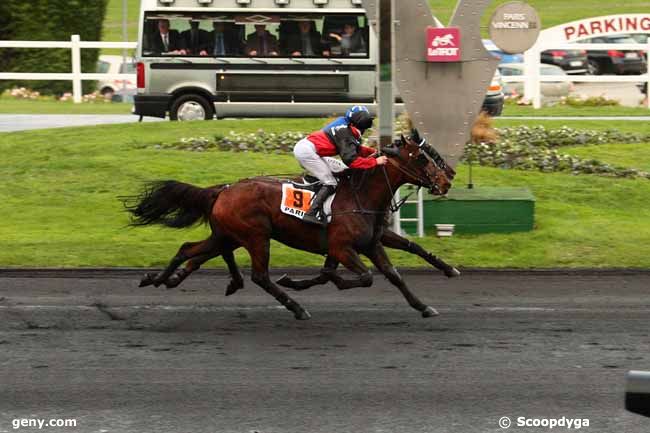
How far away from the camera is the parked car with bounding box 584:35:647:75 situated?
39.5 m

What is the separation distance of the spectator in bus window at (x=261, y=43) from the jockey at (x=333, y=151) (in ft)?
41.7

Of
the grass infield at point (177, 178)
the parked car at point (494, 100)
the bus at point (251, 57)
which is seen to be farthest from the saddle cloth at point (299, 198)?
the bus at point (251, 57)

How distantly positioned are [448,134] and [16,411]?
8.49 m

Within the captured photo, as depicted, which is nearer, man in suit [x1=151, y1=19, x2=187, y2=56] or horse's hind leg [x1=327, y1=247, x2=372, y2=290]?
horse's hind leg [x1=327, y1=247, x2=372, y2=290]

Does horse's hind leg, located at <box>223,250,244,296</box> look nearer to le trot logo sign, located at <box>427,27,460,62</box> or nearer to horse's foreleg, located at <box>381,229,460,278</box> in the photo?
horse's foreleg, located at <box>381,229,460,278</box>

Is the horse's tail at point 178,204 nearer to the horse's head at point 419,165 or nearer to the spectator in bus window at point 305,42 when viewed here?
the horse's head at point 419,165

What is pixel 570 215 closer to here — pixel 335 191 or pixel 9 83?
pixel 335 191

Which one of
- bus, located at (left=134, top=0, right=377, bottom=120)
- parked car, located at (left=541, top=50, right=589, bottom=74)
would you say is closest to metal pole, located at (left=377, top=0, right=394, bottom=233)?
bus, located at (left=134, top=0, right=377, bottom=120)

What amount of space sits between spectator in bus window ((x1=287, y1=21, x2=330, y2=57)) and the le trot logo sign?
865 cm

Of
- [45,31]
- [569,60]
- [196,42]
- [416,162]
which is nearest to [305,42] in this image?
[196,42]

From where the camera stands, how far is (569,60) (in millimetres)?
39094

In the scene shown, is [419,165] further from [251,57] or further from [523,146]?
[251,57]

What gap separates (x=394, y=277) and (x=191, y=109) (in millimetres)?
13756

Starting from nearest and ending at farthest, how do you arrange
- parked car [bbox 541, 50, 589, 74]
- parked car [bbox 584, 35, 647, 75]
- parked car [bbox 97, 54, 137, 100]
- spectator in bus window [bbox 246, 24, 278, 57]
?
1. spectator in bus window [bbox 246, 24, 278, 57]
2. parked car [bbox 97, 54, 137, 100]
3. parked car [bbox 541, 50, 589, 74]
4. parked car [bbox 584, 35, 647, 75]
